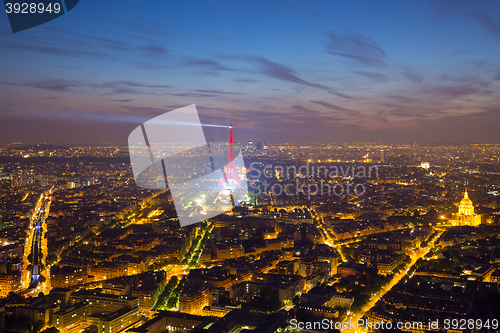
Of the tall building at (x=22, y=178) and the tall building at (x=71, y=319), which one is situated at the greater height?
the tall building at (x=22, y=178)

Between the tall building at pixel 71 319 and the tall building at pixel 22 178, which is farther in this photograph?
the tall building at pixel 22 178

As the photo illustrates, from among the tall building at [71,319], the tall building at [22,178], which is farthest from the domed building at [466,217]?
the tall building at [22,178]

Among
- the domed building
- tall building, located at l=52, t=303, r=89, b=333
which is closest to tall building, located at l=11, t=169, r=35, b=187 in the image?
tall building, located at l=52, t=303, r=89, b=333

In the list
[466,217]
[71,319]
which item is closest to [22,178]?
[71,319]

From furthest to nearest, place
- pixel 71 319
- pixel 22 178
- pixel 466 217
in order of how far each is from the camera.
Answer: pixel 22 178, pixel 466 217, pixel 71 319

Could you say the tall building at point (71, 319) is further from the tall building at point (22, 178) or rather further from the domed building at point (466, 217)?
the tall building at point (22, 178)

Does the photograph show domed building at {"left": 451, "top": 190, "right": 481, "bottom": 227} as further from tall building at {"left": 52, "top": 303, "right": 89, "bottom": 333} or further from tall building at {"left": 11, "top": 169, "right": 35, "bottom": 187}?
tall building at {"left": 11, "top": 169, "right": 35, "bottom": 187}

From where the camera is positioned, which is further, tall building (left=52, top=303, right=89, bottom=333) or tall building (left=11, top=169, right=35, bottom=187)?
tall building (left=11, top=169, right=35, bottom=187)

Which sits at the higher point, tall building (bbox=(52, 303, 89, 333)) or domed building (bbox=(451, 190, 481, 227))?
domed building (bbox=(451, 190, 481, 227))

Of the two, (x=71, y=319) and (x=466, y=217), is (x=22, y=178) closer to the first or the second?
(x=71, y=319)
